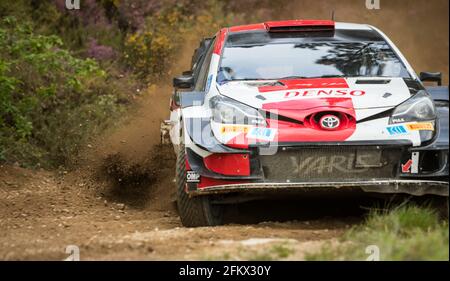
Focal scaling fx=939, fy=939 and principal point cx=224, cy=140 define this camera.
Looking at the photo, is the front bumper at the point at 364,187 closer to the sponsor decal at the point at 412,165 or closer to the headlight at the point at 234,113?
the sponsor decal at the point at 412,165

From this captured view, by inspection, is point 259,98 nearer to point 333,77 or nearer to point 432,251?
point 333,77

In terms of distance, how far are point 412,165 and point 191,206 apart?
67.2 inches

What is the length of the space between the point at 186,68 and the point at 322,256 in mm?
9793

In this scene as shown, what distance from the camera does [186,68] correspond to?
48.9 feet

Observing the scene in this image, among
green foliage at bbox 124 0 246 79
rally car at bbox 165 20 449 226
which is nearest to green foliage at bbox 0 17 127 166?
green foliage at bbox 124 0 246 79

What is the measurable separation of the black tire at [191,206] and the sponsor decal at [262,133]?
575 millimetres

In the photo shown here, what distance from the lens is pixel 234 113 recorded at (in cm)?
710

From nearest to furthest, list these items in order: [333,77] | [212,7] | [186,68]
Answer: [333,77]
[186,68]
[212,7]

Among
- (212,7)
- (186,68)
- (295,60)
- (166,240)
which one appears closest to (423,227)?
(166,240)

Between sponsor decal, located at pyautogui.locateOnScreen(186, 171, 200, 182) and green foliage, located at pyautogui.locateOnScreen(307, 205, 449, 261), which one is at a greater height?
sponsor decal, located at pyautogui.locateOnScreen(186, 171, 200, 182)

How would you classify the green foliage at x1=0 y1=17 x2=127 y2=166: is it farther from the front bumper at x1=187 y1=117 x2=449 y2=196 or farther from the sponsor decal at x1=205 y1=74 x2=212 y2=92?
the front bumper at x1=187 y1=117 x2=449 y2=196

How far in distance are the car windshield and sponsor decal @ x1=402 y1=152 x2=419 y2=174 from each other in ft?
4.12

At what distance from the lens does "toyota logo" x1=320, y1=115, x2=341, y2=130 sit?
6875 millimetres

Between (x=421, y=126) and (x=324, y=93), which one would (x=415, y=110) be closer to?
(x=421, y=126)
